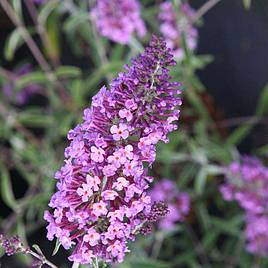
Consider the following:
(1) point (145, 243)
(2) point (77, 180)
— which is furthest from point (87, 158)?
(1) point (145, 243)

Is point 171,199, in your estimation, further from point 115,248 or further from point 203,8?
point 115,248

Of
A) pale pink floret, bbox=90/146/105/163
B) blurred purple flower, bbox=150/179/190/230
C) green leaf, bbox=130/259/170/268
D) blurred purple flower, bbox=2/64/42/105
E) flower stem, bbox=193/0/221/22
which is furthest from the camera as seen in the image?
blurred purple flower, bbox=2/64/42/105

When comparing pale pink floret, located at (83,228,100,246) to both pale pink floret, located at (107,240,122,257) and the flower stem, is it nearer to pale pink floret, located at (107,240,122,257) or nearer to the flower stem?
pale pink floret, located at (107,240,122,257)

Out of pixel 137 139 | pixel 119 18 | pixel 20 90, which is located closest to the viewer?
pixel 137 139

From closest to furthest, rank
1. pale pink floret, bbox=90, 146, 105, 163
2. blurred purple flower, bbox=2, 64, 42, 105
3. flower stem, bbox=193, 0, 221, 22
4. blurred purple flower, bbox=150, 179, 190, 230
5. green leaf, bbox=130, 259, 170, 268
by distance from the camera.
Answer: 1. pale pink floret, bbox=90, 146, 105, 163
2. green leaf, bbox=130, 259, 170, 268
3. flower stem, bbox=193, 0, 221, 22
4. blurred purple flower, bbox=150, 179, 190, 230
5. blurred purple flower, bbox=2, 64, 42, 105

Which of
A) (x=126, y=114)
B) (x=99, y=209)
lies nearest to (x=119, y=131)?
(x=126, y=114)

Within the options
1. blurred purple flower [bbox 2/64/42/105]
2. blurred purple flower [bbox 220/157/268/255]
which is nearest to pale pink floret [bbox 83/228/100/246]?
blurred purple flower [bbox 220/157/268/255]

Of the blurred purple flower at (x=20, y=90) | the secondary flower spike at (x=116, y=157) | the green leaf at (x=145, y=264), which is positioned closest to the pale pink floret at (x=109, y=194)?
the secondary flower spike at (x=116, y=157)
